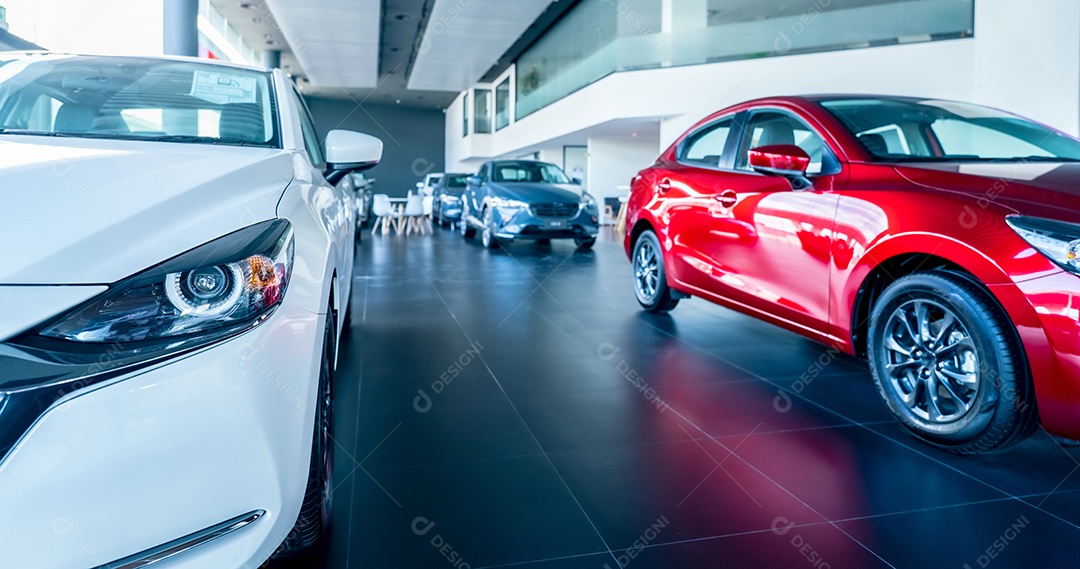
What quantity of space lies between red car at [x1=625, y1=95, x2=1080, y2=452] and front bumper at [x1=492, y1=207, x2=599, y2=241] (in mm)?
5507

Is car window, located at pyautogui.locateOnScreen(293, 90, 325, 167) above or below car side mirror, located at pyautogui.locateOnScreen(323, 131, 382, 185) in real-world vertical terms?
above

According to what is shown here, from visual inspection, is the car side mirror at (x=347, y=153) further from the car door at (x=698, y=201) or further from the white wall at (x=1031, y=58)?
the white wall at (x=1031, y=58)

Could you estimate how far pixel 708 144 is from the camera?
4227 mm

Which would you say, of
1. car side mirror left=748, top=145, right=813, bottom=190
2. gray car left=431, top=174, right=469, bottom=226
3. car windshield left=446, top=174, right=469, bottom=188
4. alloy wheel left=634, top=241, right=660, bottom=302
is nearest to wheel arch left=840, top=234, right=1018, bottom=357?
car side mirror left=748, top=145, right=813, bottom=190

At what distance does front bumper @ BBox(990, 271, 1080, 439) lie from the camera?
1.92 metres

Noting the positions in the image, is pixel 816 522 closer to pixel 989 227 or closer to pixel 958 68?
pixel 989 227

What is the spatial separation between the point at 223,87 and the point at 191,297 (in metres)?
1.56

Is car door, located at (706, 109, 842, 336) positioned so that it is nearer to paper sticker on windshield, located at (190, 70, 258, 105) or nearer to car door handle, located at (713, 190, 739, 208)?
car door handle, located at (713, 190, 739, 208)

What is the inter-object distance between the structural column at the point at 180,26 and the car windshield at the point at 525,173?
4.54 metres

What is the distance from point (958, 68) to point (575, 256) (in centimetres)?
650

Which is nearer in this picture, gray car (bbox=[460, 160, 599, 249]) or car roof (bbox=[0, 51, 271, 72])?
car roof (bbox=[0, 51, 271, 72])

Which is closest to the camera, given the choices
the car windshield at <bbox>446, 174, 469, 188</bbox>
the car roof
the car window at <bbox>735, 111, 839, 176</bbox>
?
the car roof

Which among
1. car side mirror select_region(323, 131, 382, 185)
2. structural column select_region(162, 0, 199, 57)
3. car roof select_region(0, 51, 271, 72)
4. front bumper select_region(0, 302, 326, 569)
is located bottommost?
front bumper select_region(0, 302, 326, 569)

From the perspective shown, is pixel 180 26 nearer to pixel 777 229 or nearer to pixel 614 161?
pixel 777 229
